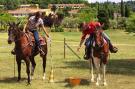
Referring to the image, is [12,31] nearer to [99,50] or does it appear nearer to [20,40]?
[20,40]

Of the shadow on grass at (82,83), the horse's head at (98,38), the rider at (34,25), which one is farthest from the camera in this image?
the rider at (34,25)

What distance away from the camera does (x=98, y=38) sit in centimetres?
1501

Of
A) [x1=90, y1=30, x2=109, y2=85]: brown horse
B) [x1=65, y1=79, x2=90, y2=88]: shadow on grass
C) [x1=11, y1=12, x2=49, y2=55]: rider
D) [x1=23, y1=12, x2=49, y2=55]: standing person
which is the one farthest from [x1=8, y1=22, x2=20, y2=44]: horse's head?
[x1=90, y1=30, x2=109, y2=85]: brown horse

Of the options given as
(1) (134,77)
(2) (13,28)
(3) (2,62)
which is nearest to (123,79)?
(1) (134,77)

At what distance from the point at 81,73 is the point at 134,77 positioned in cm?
246

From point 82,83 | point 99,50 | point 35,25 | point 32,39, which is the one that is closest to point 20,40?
point 32,39

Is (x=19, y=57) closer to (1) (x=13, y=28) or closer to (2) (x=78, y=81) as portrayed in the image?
(1) (x=13, y=28)

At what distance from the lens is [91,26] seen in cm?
1550

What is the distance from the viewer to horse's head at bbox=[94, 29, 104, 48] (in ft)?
49.0

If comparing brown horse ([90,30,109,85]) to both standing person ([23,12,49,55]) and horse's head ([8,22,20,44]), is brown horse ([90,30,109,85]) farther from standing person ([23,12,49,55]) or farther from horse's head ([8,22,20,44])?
horse's head ([8,22,20,44])

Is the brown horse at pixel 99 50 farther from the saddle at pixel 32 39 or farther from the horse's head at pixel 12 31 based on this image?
the horse's head at pixel 12 31

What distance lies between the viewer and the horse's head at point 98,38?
14.9 metres

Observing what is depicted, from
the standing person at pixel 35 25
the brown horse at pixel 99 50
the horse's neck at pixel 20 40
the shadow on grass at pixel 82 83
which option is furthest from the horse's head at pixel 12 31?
the brown horse at pixel 99 50

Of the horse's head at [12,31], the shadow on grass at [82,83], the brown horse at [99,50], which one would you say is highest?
the horse's head at [12,31]
